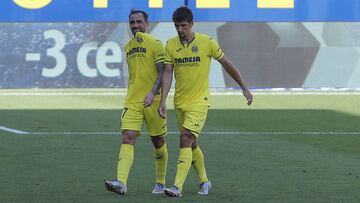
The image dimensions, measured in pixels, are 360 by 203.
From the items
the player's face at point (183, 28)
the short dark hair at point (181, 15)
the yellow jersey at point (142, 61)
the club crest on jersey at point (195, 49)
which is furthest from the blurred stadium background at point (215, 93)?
the short dark hair at point (181, 15)

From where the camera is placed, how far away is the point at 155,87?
421 inches

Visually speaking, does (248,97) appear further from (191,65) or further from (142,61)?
(142,61)

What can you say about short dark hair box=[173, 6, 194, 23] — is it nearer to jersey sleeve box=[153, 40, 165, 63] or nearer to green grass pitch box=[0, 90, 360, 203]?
jersey sleeve box=[153, 40, 165, 63]

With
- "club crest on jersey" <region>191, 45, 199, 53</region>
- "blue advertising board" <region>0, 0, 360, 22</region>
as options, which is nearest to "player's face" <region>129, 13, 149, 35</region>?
"club crest on jersey" <region>191, 45, 199, 53</region>

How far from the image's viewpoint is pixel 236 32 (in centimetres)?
2680

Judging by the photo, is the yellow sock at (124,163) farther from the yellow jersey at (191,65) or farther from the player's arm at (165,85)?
the yellow jersey at (191,65)

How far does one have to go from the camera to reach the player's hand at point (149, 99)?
34.3ft

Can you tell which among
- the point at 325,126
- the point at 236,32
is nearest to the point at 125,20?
the point at 236,32

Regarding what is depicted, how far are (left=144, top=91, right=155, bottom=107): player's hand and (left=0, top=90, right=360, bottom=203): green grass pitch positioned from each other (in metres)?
0.92

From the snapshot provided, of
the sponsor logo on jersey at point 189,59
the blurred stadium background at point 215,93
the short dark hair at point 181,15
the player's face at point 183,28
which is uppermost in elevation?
the short dark hair at point 181,15

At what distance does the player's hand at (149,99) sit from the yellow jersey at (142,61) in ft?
1.16

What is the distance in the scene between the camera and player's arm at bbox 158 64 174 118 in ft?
34.5

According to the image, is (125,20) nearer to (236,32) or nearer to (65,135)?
(236,32)

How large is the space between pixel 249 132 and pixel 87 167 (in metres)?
5.19
